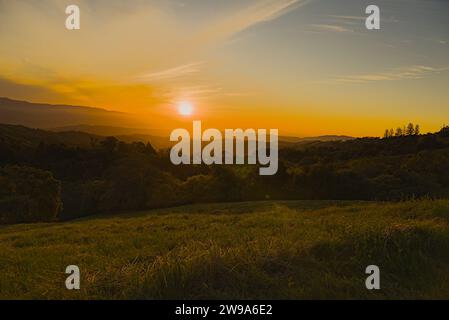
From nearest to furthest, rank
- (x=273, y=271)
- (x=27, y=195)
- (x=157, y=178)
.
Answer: (x=273, y=271), (x=27, y=195), (x=157, y=178)

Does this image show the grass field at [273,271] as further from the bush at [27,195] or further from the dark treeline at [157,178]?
the bush at [27,195]

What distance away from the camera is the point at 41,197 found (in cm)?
4019

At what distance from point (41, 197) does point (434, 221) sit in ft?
124

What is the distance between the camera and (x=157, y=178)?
1907 inches

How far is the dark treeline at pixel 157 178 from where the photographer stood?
40.9 meters

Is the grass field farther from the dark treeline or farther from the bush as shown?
the bush

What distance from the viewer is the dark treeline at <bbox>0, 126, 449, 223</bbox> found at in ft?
134

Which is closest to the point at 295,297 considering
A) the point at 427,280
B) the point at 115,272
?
the point at 427,280

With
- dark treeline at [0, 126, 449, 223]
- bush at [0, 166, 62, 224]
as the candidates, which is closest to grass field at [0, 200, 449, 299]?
dark treeline at [0, 126, 449, 223]

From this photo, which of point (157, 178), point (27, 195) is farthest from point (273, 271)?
point (157, 178)

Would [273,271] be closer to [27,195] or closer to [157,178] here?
[27,195]

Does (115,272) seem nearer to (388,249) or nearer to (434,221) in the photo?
(388,249)

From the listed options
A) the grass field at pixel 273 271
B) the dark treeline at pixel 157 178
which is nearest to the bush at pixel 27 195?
the dark treeline at pixel 157 178
